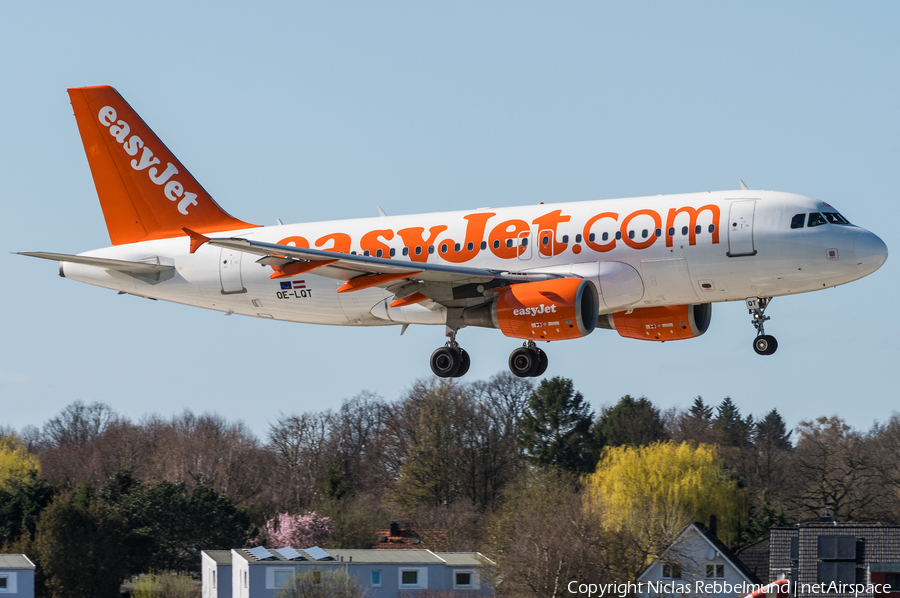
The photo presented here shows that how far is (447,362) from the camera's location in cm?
4169

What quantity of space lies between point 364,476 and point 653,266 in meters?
95.8

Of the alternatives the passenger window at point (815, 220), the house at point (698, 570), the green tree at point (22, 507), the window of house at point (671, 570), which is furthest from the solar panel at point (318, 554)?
the passenger window at point (815, 220)

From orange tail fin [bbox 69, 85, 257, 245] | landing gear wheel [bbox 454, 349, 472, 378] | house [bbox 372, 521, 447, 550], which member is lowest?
house [bbox 372, 521, 447, 550]

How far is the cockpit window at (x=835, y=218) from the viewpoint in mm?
A: 37562

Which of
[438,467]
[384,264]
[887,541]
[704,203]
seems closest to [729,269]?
[704,203]

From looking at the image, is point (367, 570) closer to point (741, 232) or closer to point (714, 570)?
point (714, 570)

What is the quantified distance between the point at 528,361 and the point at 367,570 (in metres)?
33.9


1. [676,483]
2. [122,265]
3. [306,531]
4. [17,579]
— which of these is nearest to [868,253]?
[122,265]

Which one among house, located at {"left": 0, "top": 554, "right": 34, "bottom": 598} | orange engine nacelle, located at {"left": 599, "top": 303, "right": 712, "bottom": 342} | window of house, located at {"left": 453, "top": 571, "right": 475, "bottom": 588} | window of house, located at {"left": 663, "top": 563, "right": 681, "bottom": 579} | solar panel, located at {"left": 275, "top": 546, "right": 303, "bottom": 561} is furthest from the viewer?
house, located at {"left": 0, "top": 554, "right": 34, "bottom": 598}

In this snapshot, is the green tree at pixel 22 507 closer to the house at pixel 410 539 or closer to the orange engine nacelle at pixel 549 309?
the house at pixel 410 539

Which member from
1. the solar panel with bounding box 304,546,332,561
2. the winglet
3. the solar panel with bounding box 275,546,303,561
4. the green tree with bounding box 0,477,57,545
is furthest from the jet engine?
the green tree with bounding box 0,477,57,545

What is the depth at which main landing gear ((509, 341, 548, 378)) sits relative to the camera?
136 ft

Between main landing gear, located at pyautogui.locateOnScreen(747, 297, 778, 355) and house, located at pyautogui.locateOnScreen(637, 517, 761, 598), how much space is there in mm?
29352

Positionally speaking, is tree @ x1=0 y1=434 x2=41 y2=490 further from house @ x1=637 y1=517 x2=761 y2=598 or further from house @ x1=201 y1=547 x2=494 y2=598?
house @ x1=637 y1=517 x2=761 y2=598
